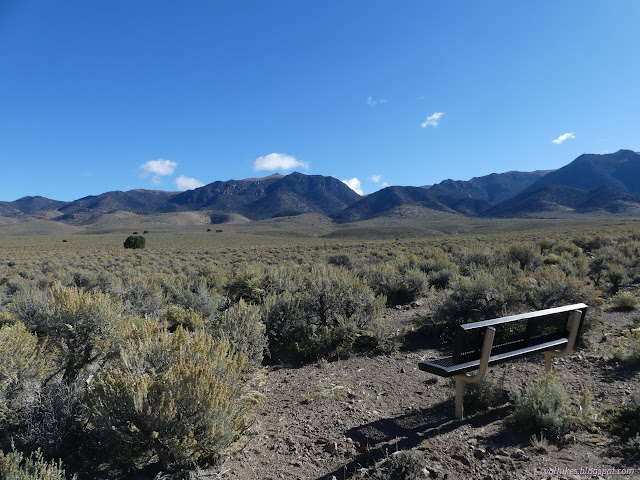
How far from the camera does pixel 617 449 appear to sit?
3.25 metres

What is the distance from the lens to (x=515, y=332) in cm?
473

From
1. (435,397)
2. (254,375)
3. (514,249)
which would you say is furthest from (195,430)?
(514,249)

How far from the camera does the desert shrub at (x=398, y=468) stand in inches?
118

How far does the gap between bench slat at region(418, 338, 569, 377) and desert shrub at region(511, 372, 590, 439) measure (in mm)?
435

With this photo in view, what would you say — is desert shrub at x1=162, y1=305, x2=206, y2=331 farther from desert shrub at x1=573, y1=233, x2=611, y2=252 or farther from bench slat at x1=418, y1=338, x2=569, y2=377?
desert shrub at x1=573, y1=233, x2=611, y2=252

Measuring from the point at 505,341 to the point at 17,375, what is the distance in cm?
532

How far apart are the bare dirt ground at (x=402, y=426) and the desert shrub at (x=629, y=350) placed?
0.15m

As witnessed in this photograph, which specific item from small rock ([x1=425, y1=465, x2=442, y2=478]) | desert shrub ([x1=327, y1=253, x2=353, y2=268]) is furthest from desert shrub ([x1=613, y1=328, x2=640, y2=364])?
desert shrub ([x1=327, y1=253, x2=353, y2=268])

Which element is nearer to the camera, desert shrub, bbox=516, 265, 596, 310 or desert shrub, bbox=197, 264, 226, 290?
desert shrub, bbox=516, 265, 596, 310

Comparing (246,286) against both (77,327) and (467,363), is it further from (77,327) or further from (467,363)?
(467,363)

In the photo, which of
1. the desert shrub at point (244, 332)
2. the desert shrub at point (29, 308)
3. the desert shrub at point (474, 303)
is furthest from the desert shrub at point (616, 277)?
the desert shrub at point (29, 308)

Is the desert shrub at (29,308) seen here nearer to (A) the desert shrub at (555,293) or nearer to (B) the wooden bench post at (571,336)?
(B) the wooden bench post at (571,336)

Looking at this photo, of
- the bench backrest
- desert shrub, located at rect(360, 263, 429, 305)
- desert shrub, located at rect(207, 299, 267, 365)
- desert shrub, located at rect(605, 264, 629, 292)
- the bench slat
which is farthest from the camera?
desert shrub, located at rect(605, 264, 629, 292)

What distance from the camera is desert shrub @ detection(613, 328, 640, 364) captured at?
16.5ft
